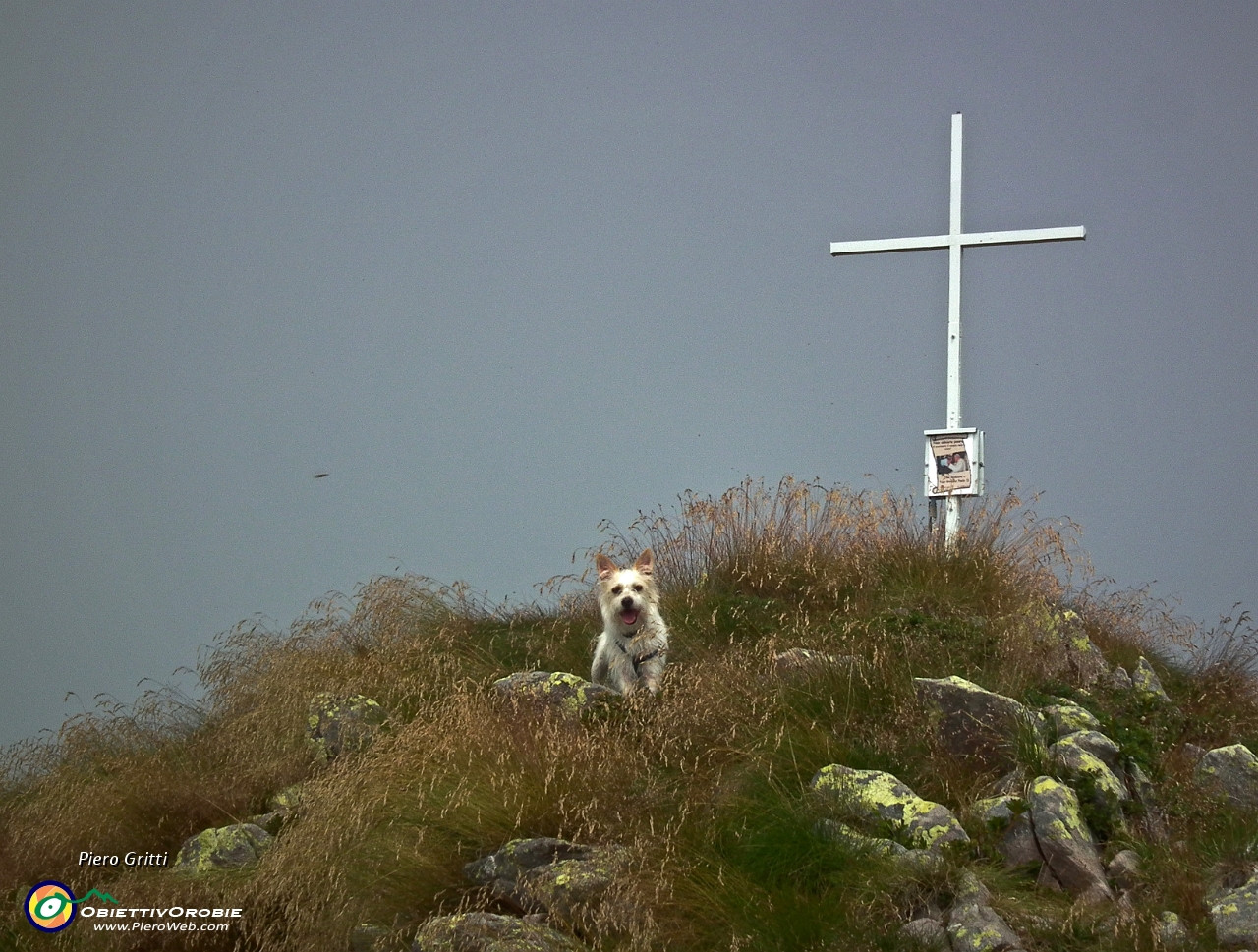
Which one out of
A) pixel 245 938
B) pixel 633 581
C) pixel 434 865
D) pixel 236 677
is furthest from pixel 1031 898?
pixel 236 677

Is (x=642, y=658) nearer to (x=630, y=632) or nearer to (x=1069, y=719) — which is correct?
(x=630, y=632)

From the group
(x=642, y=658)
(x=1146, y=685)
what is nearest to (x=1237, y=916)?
(x=1146, y=685)

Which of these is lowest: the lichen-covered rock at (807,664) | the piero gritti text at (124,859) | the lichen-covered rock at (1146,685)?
the piero gritti text at (124,859)

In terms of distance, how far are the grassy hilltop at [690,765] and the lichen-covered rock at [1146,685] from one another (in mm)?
142

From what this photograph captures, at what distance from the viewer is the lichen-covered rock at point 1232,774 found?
24.3 ft

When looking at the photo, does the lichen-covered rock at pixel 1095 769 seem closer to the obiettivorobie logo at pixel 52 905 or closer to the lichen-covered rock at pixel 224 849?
the lichen-covered rock at pixel 224 849

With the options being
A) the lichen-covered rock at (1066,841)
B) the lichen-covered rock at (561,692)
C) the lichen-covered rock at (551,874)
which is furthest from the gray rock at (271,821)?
the lichen-covered rock at (1066,841)

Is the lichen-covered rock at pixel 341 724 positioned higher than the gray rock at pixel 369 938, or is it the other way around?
the lichen-covered rock at pixel 341 724

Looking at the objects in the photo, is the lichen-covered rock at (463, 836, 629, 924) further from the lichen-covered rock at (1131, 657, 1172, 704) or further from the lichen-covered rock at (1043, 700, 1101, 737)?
the lichen-covered rock at (1131, 657, 1172, 704)

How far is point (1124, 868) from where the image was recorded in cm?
667

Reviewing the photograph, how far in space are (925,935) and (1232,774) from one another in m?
2.62

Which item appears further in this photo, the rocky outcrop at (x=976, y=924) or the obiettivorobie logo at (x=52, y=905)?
the obiettivorobie logo at (x=52, y=905)

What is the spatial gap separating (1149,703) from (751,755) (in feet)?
11.1

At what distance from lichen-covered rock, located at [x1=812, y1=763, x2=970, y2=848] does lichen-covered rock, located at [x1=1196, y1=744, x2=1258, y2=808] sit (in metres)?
1.76
